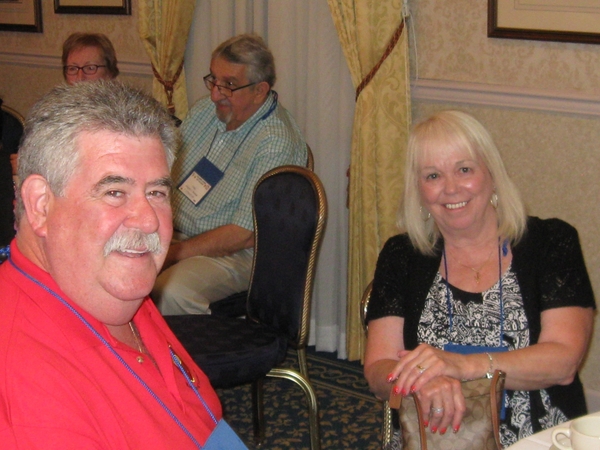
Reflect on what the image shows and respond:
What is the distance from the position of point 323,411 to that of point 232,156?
1.20 m

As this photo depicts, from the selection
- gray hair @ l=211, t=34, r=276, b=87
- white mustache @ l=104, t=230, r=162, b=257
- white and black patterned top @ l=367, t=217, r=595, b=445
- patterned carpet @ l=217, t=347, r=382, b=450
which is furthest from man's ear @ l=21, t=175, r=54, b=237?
gray hair @ l=211, t=34, r=276, b=87

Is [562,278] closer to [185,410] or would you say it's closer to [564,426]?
[564,426]

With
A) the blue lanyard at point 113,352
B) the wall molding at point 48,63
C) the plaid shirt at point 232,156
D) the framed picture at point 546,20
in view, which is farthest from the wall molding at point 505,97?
the blue lanyard at point 113,352

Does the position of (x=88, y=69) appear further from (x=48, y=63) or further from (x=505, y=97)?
(x=505, y=97)

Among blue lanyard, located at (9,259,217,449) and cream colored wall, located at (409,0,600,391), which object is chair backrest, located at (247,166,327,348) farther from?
blue lanyard, located at (9,259,217,449)

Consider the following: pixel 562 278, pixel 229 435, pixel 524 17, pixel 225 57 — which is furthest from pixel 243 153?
pixel 229 435

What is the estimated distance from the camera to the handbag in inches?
67.5

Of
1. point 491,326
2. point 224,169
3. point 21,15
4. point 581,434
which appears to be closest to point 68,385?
point 581,434

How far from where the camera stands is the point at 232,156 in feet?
11.5

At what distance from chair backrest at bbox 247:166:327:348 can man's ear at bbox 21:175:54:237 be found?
143cm

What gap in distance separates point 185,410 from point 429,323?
92 centimetres

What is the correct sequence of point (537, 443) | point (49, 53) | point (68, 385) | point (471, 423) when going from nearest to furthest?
1. point (68, 385)
2. point (537, 443)
3. point (471, 423)
4. point (49, 53)

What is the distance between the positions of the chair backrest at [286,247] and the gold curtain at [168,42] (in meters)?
1.71

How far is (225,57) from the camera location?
353 cm
